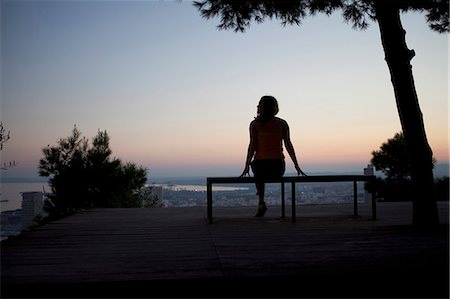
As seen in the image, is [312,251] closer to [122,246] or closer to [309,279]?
[309,279]

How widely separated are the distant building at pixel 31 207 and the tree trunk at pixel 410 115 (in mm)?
6263

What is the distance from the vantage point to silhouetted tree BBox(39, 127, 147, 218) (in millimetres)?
10602

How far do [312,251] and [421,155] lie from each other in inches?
73.2

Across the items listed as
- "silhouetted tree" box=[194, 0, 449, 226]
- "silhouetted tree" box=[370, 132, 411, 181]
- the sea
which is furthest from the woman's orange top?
"silhouetted tree" box=[370, 132, 411, 181]

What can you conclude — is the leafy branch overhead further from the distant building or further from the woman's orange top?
the distant building

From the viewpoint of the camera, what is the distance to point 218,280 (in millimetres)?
2484

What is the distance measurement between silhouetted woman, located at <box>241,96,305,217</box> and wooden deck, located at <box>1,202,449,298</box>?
0.96 meters

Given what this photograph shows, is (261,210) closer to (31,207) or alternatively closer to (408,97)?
(408,97)

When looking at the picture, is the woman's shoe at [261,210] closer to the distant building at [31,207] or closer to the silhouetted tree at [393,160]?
the distant building at [31,207]

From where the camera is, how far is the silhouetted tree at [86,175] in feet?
34.8

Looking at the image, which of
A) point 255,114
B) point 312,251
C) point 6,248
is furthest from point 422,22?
point 6,248

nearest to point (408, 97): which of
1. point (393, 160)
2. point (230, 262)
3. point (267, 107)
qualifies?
point (267, 107)

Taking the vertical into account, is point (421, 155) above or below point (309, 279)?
above

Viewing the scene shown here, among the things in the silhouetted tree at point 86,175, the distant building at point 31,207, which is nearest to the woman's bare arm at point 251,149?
the distant building at point 31,207
